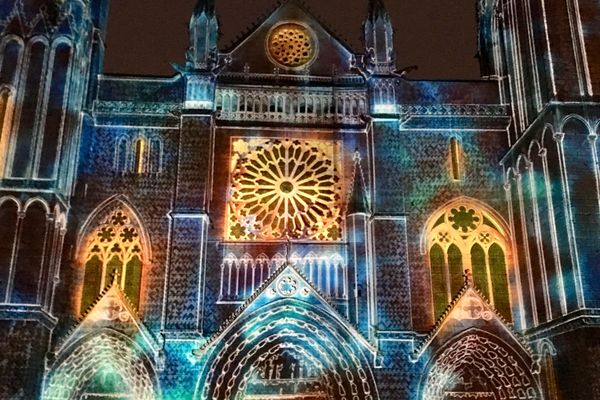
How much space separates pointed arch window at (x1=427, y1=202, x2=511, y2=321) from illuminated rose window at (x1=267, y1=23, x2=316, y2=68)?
744 centimetres

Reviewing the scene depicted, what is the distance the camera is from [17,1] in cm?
2106

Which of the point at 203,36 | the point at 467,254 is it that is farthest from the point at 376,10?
the point at 467,254

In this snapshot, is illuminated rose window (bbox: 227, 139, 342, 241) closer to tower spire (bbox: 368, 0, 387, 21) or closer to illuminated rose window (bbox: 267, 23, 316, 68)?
illuminated rose window (bbox: 267, 23, 316, 68)

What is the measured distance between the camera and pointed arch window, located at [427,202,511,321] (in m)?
21.1

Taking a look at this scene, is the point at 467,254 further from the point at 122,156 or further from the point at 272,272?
the point at 122,156

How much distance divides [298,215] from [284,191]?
0.97 m

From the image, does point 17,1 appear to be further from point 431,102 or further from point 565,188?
point 565,188

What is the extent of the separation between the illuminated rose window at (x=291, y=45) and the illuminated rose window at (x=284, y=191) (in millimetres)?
3135

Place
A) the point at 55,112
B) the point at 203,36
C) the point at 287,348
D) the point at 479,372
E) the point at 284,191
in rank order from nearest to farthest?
the point at 55,112 < the point at 479,372 < the point at 287,348 < the point at 284,191 < the point at 203,36

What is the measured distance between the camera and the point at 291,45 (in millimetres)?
24281

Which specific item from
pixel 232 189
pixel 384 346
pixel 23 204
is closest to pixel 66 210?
pixel 23 204

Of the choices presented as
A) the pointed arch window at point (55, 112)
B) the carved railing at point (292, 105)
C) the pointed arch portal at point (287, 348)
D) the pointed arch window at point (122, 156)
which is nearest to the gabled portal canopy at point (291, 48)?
the carved railing at point (292, 105)

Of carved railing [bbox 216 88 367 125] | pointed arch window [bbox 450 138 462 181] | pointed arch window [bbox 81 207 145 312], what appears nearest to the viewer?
pointed arch window [bbox 81 207 145 312]

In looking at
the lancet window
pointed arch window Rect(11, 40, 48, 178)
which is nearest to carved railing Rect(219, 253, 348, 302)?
pointed arch window Rect(11, 40, 48, 178)
